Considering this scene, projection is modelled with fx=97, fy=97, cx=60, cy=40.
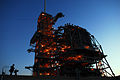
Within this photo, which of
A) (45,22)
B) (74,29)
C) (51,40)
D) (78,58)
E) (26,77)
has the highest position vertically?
(45,22)

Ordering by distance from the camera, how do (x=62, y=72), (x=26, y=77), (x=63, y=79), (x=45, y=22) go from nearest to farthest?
(x=26, y=77) < (x=63, y=79) < (x=62, y=72) < (x=45, y=22)

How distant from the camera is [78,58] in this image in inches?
1257

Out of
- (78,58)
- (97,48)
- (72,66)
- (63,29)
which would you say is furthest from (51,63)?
(97,48)

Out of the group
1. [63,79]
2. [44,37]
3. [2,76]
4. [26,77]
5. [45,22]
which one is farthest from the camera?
[45,22]

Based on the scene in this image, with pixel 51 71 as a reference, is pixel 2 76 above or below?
above

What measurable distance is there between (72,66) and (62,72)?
12.6ft

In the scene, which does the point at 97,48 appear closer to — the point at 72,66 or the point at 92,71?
the point at 92,71

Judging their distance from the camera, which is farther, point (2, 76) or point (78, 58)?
point (78, 58)

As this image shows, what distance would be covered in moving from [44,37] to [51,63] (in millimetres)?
9706

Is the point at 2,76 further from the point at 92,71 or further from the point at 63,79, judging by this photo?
the point at 92,71

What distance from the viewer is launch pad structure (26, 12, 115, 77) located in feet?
100


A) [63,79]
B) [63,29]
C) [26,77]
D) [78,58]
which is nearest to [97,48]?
[78,58]

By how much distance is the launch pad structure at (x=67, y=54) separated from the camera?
30516 millimetres

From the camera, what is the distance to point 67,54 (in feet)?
102
